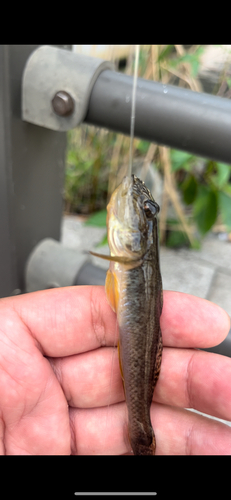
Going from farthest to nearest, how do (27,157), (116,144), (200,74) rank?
(200,74) < (116,144) < (27,157)

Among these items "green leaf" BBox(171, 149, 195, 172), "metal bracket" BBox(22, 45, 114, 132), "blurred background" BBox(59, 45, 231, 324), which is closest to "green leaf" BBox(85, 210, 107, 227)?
"blurred background" BBox(59, 45, 231, 324)

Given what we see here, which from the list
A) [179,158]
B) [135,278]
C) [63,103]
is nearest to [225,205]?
[179,158]

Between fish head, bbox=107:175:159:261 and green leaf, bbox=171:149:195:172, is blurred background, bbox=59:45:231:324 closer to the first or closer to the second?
green leaf, bbox=171:149:195:172

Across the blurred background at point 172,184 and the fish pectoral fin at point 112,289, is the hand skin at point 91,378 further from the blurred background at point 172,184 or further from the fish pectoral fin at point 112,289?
the blurred background at point 172,184

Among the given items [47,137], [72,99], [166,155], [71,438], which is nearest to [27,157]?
[47,137]

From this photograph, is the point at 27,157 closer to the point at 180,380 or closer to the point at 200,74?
the point at 180,380
